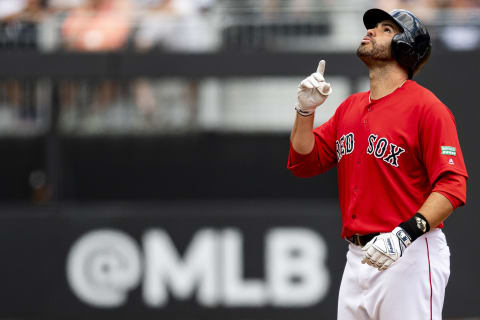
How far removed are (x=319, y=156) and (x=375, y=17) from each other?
0.70 meters

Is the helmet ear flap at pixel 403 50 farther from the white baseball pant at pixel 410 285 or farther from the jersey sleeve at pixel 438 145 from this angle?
the white baseball pant at pixel 410 285

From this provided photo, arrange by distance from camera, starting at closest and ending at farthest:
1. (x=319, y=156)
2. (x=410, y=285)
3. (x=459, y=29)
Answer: (x=410, y=285) < (x=319, y=156) < (x=459, y=29)

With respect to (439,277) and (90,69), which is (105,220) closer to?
(90,69)

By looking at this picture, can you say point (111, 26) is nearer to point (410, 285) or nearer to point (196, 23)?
point (196, 23)

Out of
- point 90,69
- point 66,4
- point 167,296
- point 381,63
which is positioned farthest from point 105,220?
point 381,63

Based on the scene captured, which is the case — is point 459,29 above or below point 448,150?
below

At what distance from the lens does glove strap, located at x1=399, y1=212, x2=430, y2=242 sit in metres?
3.57

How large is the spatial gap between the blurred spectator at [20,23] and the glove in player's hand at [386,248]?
5.61 metres

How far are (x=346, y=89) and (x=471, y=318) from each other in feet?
7.90

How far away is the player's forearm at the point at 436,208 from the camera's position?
11.8 ft

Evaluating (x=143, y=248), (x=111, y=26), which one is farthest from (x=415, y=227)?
(x=111, y=26)

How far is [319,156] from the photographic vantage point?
422 cm

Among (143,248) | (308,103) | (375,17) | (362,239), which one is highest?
(375,17)

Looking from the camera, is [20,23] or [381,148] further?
[20,23]
